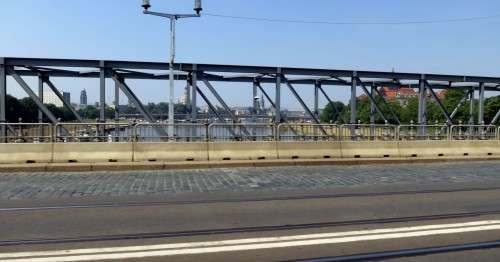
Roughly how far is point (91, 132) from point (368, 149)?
10566 millimetres

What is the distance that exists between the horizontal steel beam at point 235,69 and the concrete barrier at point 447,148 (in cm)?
1823

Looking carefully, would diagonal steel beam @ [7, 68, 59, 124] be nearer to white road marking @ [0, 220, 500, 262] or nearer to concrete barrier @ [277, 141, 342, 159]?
concrete barrier @ [277, 141, 342, 159]

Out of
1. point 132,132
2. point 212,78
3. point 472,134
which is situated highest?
point 212,78

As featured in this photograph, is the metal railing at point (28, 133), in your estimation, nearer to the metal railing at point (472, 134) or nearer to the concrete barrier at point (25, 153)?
the concrete barrier at point (25, 153)

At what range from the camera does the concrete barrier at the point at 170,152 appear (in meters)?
16.7

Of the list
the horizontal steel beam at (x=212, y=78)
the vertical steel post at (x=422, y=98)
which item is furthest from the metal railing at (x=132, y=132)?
the vertical steel post at (x=422, y=98)

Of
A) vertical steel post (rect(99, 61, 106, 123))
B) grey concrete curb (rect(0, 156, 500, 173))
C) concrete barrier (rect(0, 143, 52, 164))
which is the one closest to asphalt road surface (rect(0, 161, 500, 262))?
grey concrete curb (rect(0, 156, 500, 173))

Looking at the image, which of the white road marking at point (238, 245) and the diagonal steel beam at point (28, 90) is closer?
the white road marking at point (238, 245)

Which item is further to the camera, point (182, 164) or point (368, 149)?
point (368, 149)

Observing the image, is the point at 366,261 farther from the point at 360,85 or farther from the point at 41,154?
the point at 360,85

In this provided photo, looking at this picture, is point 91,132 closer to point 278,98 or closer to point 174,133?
point 174,133

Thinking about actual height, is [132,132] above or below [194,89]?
below

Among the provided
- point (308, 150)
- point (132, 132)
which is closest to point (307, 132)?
point (308, 150)

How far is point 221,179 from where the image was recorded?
13633 millimetres
